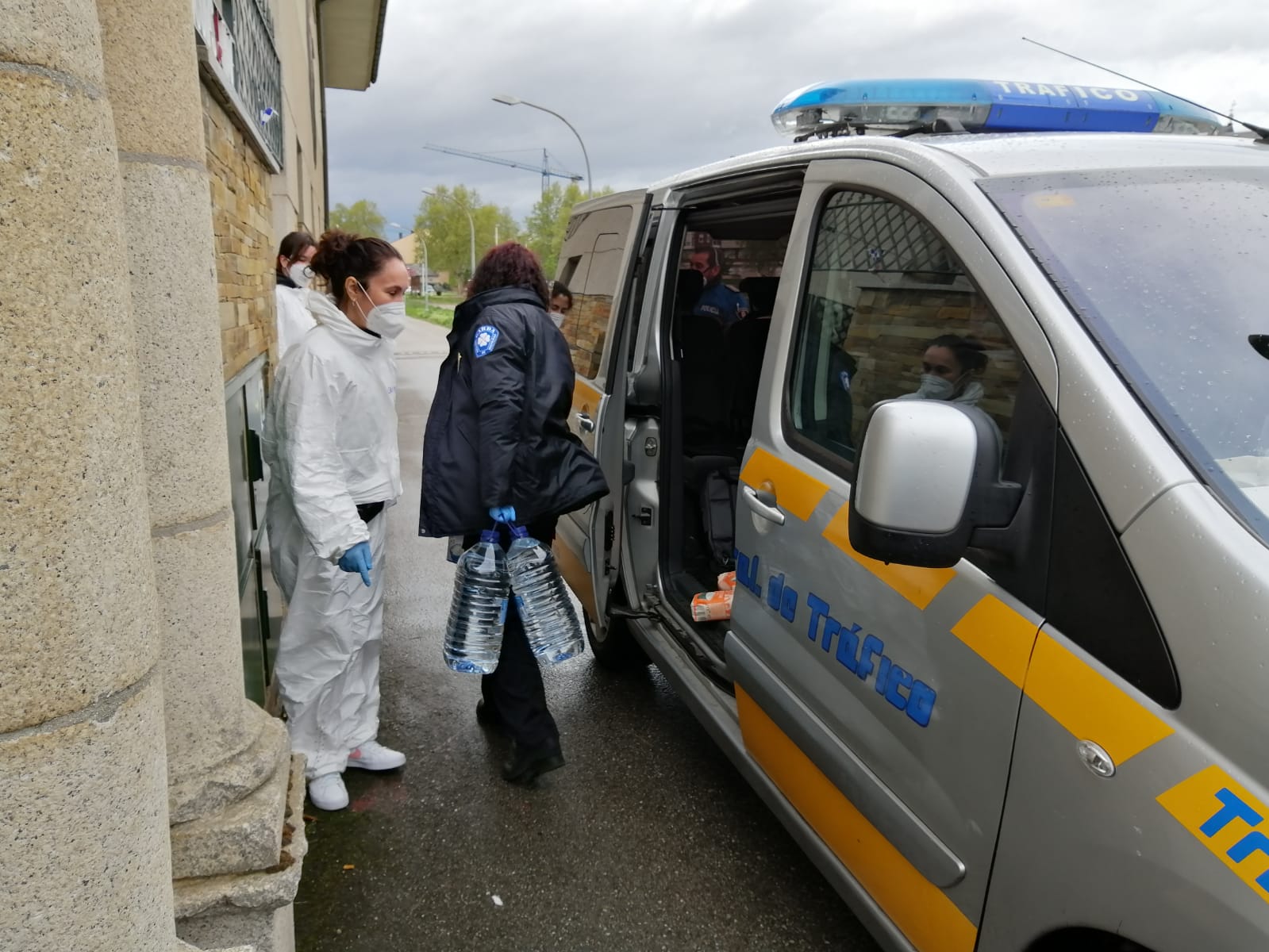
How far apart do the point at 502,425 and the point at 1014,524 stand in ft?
5.66

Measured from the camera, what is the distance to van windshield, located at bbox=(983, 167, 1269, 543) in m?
1.42

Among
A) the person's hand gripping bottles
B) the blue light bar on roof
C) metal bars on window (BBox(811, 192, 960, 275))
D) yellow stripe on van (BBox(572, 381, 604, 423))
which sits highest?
the blue light bar on roof

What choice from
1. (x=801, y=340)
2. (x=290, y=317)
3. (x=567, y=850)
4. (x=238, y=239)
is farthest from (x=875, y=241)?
(x=290, y=317)

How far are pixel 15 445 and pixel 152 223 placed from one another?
83 centimetres

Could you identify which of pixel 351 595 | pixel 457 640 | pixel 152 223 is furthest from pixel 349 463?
pixel 152 223

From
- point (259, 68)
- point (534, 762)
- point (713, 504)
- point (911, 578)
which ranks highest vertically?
point (259, 68)

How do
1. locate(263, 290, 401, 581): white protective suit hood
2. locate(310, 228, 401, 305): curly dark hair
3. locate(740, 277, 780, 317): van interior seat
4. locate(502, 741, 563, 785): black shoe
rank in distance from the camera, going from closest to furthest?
locate(263, 290, 401, 581): white protective suit hood
locate(310, 228, 401, 305): curly dark hair
locate(502, 741, 563, 785): black shoe
locate(740, 277, 780, 317): van interior seat

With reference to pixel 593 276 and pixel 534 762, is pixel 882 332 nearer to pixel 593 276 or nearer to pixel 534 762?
pixel 534 762

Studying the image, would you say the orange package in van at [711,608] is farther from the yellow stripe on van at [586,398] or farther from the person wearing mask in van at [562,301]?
the person wearing mask in van at [562,301]

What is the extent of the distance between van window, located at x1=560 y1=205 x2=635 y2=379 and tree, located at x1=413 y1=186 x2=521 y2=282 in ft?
235

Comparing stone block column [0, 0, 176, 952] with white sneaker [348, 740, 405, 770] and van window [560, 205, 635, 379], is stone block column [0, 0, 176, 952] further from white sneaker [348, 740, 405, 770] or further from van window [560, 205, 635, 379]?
van window [560, 205, 635, 379]

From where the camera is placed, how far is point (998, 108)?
8.27 ft

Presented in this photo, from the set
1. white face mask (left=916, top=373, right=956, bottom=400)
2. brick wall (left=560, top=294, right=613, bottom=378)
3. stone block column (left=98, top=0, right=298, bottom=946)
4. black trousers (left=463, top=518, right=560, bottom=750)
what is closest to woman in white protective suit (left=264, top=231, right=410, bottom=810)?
black trousers (left=463, top=518, right=560, bottom=750)

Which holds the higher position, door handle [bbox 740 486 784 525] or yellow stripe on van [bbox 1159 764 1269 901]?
door handle [bbox 740 486 784 525]
